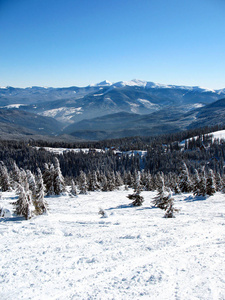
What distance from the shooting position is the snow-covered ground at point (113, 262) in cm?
966

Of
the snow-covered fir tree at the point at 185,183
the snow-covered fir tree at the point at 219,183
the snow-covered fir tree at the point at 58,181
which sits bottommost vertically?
the snow-covered fir tree at the point at 219,183

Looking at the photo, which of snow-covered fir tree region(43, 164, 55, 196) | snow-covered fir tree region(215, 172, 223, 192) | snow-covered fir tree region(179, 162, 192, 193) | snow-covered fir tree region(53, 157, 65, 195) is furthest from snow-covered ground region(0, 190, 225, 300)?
snow-covered fir tree region(215, 172, 223, 192)

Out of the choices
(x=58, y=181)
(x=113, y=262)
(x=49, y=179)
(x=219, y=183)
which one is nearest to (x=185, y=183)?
(x=219, y=183)

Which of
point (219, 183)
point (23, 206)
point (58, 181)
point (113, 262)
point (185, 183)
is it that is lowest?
point (219, 183)

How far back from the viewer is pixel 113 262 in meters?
12.3

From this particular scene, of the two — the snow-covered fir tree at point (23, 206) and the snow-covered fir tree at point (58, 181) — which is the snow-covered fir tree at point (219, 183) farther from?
the snow-covered fir tree at point (23, 206)

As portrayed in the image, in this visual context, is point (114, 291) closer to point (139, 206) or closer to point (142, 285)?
point (142, 285)

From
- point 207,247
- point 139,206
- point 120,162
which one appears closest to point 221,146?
point 120,162

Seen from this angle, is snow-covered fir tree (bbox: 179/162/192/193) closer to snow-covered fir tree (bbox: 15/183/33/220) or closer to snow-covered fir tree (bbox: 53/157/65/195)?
snow-covered fir tree (bbox: 53/157/65/195)

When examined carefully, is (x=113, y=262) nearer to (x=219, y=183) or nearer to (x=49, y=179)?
(x=49, y=179)

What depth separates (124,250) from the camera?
13.9 meters

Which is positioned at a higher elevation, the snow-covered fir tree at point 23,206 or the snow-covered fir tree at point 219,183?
the snow-covered fir tree at point 23,206


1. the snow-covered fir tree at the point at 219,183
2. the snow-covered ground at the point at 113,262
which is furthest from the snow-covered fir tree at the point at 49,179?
the snow-covered fir tree at the point at 219,183

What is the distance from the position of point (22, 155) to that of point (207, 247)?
203 m
